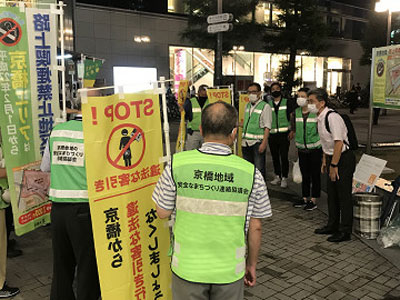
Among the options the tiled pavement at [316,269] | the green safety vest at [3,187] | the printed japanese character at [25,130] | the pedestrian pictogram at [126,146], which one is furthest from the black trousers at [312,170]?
the green safety vest at [3,187]

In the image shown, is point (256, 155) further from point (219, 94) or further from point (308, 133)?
point (219, 94)

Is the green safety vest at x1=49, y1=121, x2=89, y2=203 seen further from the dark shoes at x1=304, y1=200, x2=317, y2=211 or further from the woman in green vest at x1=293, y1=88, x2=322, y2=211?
the dark shoes at x1=304, y1=200, x2=317, y2=211

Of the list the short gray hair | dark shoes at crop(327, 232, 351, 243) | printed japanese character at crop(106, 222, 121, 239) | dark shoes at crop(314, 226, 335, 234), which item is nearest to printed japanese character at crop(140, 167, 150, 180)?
printed japanese character at crop(106, 222, 121, 239)

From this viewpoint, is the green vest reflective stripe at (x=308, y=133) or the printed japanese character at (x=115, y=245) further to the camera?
the green vest reflective stripe at (x=308, y=133)

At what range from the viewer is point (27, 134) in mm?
4285

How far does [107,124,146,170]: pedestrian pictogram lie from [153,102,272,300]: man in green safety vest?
59 centimetres

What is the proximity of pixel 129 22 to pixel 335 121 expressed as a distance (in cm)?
1981

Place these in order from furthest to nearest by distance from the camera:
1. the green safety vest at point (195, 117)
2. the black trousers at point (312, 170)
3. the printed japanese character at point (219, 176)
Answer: the green safety vest at point (195, 117) < the black trousers at point (312, 170) < the printed japanese character at point (219, 176)

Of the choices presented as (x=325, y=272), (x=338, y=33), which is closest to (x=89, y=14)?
(x=325, y=272)

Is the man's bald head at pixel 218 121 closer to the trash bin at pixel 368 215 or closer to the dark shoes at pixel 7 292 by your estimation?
the dark shoes at pixel 7 292

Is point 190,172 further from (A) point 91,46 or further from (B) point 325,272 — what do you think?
(A) point 91,46

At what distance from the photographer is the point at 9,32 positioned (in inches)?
159

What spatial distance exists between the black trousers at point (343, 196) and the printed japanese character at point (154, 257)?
3082 millimetres

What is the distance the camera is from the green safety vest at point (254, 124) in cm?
729
